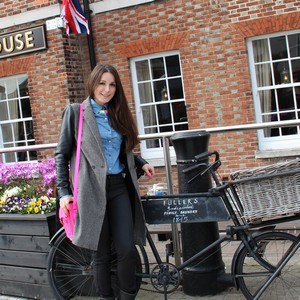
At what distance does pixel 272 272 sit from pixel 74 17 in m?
6.09

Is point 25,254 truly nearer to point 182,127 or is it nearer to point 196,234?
point 196,234

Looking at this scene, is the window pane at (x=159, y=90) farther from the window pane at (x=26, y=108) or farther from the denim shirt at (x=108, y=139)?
the denim shirt at (x=108, y=139)

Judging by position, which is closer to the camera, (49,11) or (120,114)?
(120,114)

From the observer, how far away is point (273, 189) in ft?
10.8

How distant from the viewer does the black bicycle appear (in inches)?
138

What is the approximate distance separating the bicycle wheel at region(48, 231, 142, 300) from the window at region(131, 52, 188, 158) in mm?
4363

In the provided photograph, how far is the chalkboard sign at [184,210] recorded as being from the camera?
12.4 feet

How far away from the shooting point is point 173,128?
8.70 m

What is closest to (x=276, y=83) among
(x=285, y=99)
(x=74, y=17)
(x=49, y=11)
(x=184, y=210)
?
(x=285, y=99)

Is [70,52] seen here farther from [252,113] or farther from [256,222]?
[256,222]

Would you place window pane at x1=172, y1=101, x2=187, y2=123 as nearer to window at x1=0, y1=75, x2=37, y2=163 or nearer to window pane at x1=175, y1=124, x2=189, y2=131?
window pane at x1=175, y1=124, x2=189, y2=131

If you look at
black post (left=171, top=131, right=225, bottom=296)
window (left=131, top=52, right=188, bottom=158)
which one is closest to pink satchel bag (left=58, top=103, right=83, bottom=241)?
black post (left=171, top=131, right=225, bottom=296)

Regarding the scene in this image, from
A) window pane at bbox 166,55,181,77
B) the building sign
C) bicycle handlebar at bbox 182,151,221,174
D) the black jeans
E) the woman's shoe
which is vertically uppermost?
the building sign

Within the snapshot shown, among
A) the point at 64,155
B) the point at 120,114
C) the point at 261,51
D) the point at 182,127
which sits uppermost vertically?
the point at 261,51
